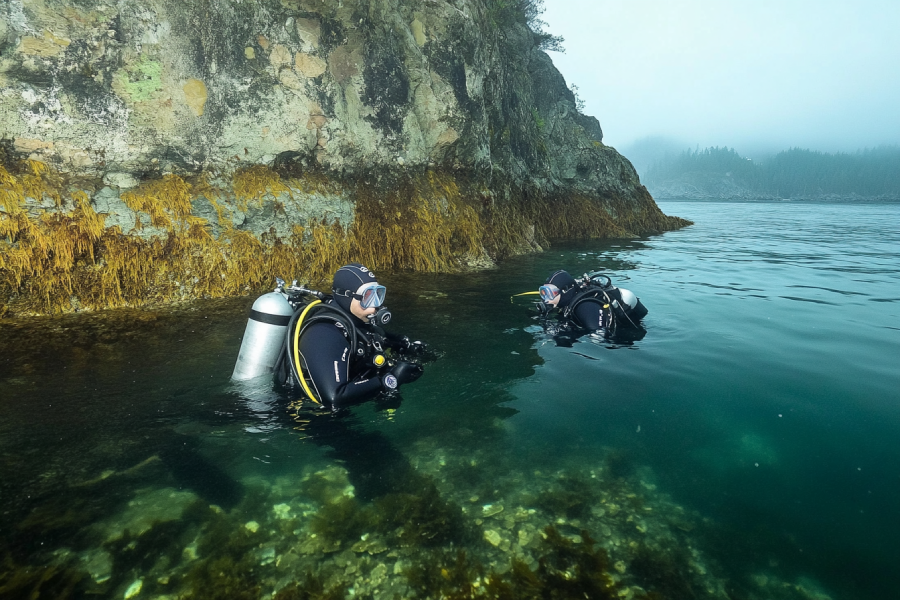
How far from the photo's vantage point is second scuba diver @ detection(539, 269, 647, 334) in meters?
7.41

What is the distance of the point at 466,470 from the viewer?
401 centimetres

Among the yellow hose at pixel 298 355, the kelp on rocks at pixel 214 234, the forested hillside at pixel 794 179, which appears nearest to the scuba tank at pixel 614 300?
the yellow hose at pixel 298 355

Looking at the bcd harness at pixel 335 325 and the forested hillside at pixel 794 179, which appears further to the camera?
the forested hillside at pixel 794 179

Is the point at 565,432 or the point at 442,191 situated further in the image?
the point at 442,191

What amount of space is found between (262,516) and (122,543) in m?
0.85

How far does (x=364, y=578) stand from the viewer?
289 cm

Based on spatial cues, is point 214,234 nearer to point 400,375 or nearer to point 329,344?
point 329,344

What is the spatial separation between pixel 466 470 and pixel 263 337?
2.69 metres

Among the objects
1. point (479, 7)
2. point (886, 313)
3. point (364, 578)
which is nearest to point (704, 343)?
point (886, 313)

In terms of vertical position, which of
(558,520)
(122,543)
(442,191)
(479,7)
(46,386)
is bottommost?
(558,520)

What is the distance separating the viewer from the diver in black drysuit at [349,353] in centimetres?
454

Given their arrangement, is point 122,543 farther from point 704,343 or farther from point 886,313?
point 886,313

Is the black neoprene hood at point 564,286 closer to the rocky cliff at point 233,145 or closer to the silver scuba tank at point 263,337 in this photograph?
the silver scuba tank at point 263,337

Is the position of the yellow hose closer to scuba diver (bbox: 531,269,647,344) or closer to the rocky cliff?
scuba diver (bbox: 531,269,647,344)
